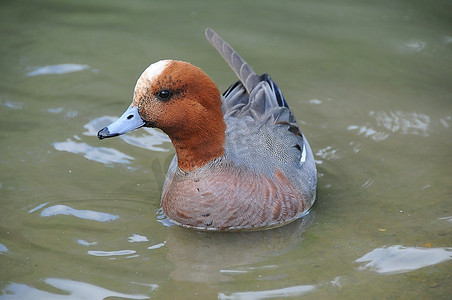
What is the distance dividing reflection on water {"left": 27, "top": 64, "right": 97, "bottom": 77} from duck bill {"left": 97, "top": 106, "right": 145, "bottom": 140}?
313 cm

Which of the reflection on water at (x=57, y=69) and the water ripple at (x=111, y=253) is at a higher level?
the reflection on water at (x=57, y=69)

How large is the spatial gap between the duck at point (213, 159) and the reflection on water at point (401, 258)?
0.87m

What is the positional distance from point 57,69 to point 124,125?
329cm

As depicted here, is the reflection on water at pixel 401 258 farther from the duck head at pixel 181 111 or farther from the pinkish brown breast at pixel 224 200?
the duck head at pixel 181 111

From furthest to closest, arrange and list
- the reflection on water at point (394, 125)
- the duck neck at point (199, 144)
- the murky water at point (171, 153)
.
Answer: the reflection on water at point (394, 125) < the duck neck at point (199, 144) < the murky water at point (171, 153)

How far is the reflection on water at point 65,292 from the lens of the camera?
4.28 meters

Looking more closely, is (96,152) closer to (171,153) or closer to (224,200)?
(171,153)

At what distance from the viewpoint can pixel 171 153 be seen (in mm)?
6410

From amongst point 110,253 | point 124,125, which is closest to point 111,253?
point 110,253

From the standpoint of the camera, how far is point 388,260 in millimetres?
4676

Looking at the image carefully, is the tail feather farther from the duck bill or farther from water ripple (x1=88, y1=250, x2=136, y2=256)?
water ripple (x1=88, y1=250, x2=136, y2=256)

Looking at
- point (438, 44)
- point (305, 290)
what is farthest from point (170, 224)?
point (438, 44)

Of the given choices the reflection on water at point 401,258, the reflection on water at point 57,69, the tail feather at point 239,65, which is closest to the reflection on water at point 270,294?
the reflection on water at point 401,258

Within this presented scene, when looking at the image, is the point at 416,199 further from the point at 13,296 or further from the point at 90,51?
the point at 90,51
